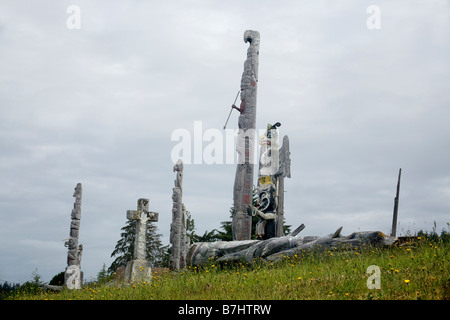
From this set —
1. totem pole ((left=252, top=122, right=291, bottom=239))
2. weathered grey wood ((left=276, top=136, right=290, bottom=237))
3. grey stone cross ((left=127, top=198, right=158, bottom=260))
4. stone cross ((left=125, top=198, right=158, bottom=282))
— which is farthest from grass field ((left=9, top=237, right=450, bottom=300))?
weathered grey wood ((left=276, top=136, right=290, bottom=237))

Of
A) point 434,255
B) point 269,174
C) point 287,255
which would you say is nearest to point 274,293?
point 434,255

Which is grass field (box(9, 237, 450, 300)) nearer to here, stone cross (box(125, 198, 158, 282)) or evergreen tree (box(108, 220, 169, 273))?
stone cross (box(125, 198, 158, 282))

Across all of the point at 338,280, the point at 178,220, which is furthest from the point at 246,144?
the point at 338,280

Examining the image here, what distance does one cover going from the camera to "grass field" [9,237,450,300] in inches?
308

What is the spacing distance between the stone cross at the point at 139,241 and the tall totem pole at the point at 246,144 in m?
3.48

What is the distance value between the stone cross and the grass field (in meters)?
3.54

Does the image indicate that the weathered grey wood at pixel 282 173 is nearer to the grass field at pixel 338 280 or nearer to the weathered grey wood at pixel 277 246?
the weathered grey wood at pixel 277 246

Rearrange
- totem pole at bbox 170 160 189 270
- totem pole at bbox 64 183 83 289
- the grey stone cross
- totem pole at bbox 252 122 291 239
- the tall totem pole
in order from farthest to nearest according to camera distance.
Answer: totem pole at bbox 64 183 83 289 → totem pole at bbox 170 160 189 270 → the tall totem pole → totem pole at bbox 252 122 291 239 → the grey stone cross

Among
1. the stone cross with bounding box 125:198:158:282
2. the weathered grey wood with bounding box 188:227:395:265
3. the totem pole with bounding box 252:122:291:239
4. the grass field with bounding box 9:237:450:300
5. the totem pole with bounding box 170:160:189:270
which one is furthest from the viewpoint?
the totem pole with bounding box 170:160:189:270

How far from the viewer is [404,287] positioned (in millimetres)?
7855

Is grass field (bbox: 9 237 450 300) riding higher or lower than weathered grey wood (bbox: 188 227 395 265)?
lower
